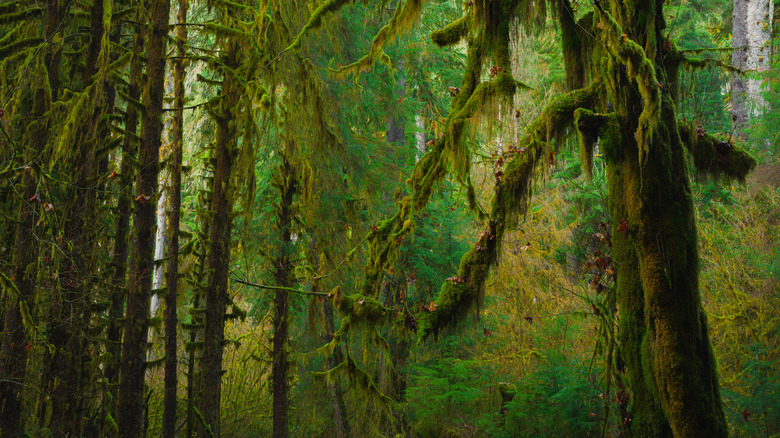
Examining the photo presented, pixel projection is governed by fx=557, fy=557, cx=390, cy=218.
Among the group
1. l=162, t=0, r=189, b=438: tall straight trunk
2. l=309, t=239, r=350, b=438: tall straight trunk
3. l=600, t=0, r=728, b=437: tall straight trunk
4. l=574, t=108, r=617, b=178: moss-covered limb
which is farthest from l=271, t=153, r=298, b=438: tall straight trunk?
l=600, t=0, r=728, b=437: tall straight trunk

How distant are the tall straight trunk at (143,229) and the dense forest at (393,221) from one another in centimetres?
4

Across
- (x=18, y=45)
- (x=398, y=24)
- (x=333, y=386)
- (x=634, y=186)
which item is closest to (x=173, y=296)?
(x=333, y=386)

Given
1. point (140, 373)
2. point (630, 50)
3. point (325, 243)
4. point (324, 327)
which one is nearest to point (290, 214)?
point (325, 243)

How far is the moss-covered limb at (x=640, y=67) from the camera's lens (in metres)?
3.64

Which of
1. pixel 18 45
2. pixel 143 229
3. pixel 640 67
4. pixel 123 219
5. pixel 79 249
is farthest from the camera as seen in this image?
pixel 123 219

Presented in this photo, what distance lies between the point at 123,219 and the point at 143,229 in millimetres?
2324

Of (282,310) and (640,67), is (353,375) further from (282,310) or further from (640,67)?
(282,310)

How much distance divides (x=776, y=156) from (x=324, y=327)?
8.84 meters

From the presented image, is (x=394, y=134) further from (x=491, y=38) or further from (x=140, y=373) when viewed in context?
(x=491, y=38)

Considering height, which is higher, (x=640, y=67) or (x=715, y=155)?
(x=640, y=67)

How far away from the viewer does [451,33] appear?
15.9 feet

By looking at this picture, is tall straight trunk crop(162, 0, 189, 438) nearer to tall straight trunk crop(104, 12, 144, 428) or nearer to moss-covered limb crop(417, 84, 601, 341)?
tall straight trunk crop(104, 12, 144, 428)

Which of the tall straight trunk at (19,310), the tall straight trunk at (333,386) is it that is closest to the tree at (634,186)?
the tall straight trunk at (19,310)

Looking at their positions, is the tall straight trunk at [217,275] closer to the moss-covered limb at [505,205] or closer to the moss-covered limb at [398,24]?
the moss-covered limb at [398,24]
